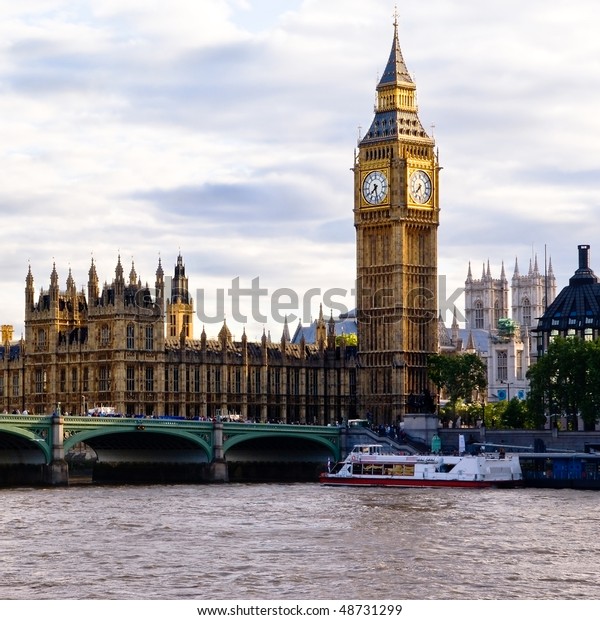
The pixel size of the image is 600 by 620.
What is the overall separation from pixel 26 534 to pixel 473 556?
18.7 metres

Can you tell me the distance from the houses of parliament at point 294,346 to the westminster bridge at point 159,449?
806cm

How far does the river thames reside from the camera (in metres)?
55.1

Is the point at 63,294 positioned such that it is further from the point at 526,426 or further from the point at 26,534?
the point at 26,534

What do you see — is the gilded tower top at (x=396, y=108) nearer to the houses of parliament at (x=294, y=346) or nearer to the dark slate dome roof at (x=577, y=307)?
the houses of parliament at (x=294, y=346)

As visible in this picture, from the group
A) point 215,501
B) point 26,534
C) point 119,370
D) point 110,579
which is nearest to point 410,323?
point 119,370

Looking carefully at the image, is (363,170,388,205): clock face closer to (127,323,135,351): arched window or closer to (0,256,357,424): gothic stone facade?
(0,256,357,424): gothic stone facade

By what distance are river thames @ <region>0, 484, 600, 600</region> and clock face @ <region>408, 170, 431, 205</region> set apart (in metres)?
44.9

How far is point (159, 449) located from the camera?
384 feet

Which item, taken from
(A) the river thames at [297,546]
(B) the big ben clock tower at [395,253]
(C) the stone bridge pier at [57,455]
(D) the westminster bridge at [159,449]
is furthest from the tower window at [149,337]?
(A) the river thames at [297,546]

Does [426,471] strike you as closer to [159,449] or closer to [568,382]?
[568,382]

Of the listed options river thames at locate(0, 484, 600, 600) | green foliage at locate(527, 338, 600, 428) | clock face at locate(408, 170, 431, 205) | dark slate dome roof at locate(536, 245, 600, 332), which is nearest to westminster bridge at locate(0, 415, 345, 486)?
river thames at locate(0, 484, 600, 600)

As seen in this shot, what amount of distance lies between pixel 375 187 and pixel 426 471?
3497cm

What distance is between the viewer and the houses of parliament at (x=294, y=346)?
12875 centimetres

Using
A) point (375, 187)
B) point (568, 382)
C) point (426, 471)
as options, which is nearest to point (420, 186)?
point (375, 187)
